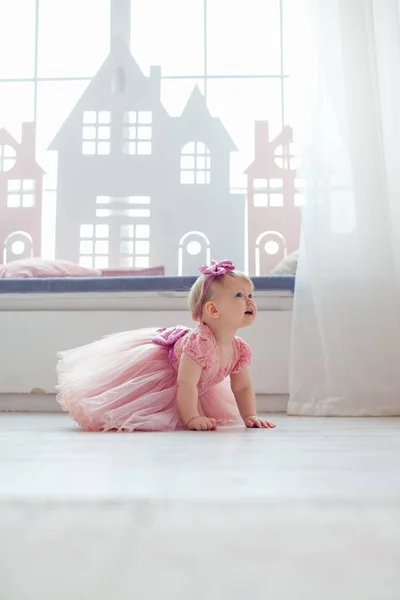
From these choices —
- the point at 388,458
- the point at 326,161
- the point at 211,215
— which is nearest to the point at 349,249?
the point at 326,161

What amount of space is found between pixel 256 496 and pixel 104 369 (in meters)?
0.99

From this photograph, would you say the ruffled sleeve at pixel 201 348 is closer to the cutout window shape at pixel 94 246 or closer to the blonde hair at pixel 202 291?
the blonde hair at pixel 202 291

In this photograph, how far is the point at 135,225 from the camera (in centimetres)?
325

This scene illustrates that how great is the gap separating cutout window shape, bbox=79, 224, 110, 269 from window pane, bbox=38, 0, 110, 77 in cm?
86

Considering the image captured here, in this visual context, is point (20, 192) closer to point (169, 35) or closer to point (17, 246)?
point (17, 246)

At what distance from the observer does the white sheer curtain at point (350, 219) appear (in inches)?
71.6

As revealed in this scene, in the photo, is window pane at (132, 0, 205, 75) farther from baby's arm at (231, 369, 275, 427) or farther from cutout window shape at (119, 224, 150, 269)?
baby's arm at (231, 369, 275, 427)

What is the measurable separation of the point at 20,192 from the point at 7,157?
21cm

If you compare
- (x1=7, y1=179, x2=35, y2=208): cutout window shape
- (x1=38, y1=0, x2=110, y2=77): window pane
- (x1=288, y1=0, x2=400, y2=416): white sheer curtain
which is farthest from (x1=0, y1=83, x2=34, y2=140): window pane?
(x1=288, y1=0, x2=400, y2=416): white sheer curtain

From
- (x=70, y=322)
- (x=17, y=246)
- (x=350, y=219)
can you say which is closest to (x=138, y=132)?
(x=17, y=246)

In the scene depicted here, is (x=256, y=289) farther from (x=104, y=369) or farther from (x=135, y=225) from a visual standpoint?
(x=135, y=225)

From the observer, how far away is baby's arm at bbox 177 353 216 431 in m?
1.38

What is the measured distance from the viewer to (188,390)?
1.38 metres

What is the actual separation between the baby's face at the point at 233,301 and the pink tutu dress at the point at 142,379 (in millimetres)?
59
